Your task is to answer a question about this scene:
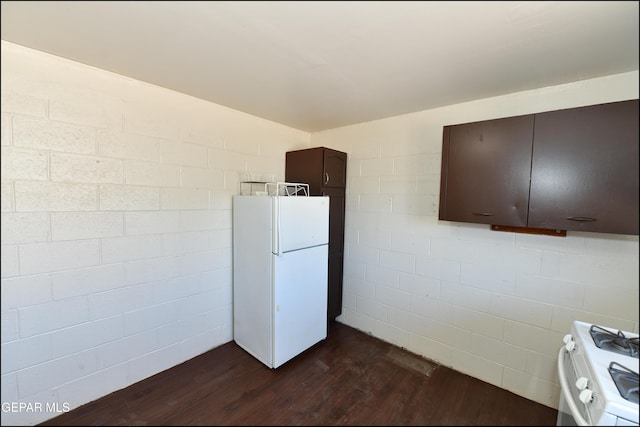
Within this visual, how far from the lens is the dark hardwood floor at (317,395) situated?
109 centimetres

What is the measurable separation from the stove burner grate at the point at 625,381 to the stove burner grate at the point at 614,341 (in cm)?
6

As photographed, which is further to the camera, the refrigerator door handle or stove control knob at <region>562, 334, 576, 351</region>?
the refrigerator door handle

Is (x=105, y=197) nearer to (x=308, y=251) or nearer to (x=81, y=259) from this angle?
(x=81, y=259)

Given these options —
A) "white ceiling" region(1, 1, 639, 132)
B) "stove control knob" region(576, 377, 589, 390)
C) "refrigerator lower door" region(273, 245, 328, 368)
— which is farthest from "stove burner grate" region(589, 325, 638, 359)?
"refrigerator lower door" region(273, 245, 328, 368)

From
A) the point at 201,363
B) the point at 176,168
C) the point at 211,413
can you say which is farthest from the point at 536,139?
the point at 201,363

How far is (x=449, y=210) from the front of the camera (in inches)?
77.6

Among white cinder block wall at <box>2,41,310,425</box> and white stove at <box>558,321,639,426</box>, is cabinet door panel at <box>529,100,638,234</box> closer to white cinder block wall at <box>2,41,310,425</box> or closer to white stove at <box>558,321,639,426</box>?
white stove at <box>558,321,639,426</box>

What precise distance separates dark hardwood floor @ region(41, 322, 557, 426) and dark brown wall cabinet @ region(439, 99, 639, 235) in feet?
2.89

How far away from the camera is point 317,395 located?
5.39 feet

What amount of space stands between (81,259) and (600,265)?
295 cm

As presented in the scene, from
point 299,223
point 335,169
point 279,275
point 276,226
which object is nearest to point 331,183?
point 335,169

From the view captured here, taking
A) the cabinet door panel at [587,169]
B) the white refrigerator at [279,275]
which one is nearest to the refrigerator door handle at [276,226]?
the white refrigerator at [279,275]

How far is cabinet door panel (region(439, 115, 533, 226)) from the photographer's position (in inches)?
62.0

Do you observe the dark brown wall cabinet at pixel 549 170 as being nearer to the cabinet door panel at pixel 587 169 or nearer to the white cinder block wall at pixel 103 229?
the cabinet door panel at pixel 587 169
